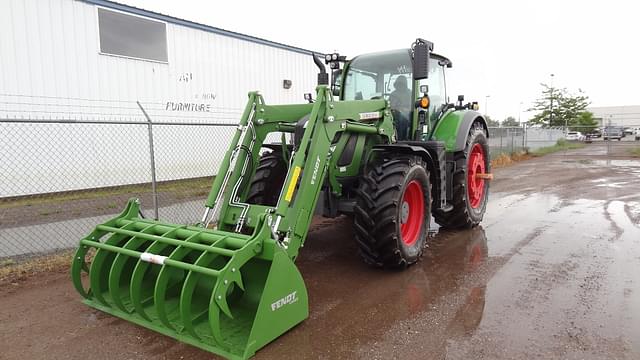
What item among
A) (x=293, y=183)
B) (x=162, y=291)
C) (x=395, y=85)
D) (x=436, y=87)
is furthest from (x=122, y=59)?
(x=162, y=291)

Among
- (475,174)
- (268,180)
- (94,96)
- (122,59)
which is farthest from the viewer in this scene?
(122,59)

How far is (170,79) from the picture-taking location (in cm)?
1031

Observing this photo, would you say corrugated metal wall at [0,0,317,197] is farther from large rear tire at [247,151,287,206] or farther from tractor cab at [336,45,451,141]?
tractor cab at [336,45,451,141]

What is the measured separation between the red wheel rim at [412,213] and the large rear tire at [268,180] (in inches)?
58.3

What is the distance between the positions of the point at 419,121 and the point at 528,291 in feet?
8.10

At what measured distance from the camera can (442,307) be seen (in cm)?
379

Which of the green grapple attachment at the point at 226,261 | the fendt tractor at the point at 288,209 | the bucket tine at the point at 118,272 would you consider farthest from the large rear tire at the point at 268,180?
the bucket tine at the point at 118,272

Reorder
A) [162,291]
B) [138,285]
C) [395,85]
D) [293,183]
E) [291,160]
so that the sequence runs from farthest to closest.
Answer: [395,85]
[291,160]
[293,183]
[138,285]
[162,291]

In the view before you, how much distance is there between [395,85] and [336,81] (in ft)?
3.16

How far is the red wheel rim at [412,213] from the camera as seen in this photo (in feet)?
15.8

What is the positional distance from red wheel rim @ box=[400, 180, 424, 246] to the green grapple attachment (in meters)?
1.14

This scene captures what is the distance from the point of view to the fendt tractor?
3094 millimetres

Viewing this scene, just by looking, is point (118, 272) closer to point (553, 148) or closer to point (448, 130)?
point (448, 130)

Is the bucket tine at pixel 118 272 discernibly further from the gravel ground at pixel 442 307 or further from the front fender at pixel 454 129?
the front fender at pixel 454 129
